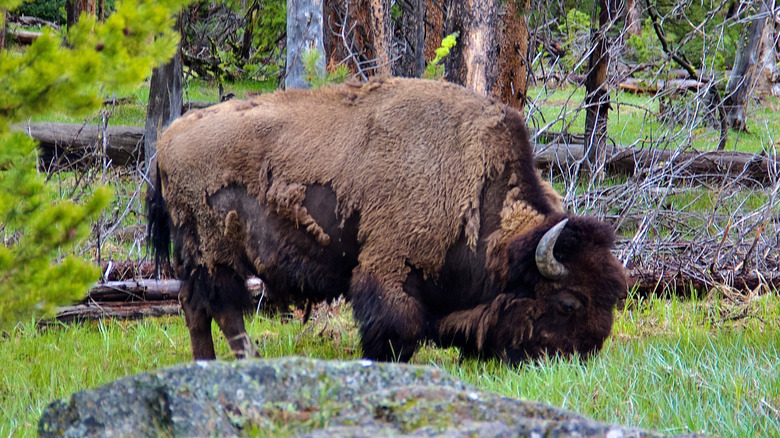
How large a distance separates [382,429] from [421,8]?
273 inches

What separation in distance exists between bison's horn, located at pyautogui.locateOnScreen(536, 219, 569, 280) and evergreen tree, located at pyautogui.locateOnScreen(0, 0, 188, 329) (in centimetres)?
254

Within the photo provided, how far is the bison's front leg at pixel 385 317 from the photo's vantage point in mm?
4844

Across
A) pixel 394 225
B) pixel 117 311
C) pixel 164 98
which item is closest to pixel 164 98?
pixel 164 98

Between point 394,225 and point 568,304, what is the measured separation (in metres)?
1.22

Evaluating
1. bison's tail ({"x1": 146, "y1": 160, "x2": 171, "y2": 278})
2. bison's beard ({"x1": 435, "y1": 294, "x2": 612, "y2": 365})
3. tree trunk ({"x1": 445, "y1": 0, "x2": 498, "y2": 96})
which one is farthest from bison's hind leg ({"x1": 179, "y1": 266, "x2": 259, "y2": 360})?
tree trunk ({"x1": 445, "y1": 0, "x2": 498, "y2": 96})

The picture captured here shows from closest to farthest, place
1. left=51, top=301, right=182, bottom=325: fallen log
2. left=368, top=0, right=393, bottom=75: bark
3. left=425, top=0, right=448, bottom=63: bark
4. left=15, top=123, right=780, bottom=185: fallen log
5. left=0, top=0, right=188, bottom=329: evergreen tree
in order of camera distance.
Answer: left=0, top=0, right=188, bottom=329: evergreen tree, left=51, top=301, right=182, bottom=325: fallen log, left=368, top=0, right=393, bottom=75: bark, left=15, top=123, right=780, bottom=185: fallen log, left=425, top=0, right=448, bottom=63: bark

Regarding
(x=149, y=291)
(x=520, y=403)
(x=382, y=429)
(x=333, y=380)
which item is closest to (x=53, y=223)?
(x=333, y=380)

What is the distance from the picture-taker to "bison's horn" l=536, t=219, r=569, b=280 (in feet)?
15.2

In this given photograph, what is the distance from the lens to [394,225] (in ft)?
16.1

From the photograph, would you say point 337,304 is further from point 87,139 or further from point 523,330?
point 87,139

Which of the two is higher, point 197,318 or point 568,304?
point 568,304

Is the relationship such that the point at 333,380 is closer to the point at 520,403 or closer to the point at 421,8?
the point at 520,403

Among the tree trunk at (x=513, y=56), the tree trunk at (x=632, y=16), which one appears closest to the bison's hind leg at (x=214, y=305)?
the tree trunk at (x=513, y=56)

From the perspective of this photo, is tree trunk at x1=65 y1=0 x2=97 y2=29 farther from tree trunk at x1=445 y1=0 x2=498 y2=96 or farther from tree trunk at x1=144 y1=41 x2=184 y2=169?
tree trunk at x1=445 y1=0 x2=498 y2=96
